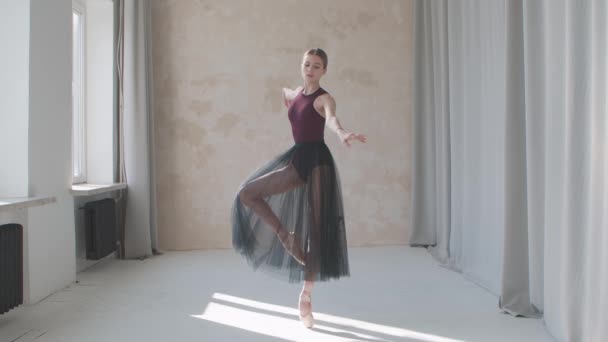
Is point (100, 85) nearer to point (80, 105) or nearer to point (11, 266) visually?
point (80, 105)

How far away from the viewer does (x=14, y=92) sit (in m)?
3.11

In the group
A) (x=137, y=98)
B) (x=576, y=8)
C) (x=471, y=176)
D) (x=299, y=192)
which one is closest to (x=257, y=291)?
(x=299, y=192)

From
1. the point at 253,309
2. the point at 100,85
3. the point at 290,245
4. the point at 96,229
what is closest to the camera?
the point at 290,245

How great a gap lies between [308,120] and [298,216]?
1.73 ft

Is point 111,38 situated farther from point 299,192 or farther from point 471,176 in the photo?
point 471,176

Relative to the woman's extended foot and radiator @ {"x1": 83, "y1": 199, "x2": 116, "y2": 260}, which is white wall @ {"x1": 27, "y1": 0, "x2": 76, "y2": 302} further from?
the woman's extended foot

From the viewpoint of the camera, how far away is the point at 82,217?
413 centimetres

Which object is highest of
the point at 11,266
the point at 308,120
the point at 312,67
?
the point at 312,67

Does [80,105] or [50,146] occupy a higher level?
[80,105]

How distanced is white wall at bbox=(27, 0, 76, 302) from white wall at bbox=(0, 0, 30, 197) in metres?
0.04

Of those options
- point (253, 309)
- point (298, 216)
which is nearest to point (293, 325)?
point (253, 309)

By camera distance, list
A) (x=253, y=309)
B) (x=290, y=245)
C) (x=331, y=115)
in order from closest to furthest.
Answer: (x=331, y=115) → (x=290, y=245) → (x=253, y=309)

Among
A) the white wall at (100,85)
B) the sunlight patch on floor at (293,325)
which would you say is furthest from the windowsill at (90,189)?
the sunlight patch on floor at (293,325)

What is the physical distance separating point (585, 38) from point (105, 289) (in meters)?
3.20
